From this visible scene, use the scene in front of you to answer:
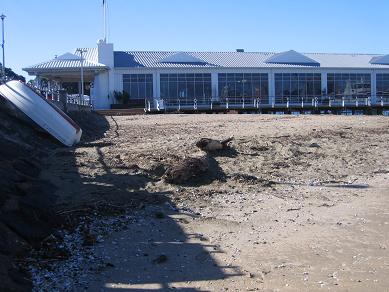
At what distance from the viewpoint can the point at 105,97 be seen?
2104 inches

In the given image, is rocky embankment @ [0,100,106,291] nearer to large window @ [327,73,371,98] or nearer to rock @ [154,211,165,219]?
rock @ [154,211,165,219]

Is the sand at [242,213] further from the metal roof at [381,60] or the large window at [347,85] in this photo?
the metal roof at [381,60]

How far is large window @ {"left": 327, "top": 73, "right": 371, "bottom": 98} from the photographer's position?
5975 centimetres

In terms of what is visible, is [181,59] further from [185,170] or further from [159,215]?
[159,215]

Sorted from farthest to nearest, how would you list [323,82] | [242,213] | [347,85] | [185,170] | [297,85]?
[347,85] → [323,82] → [297,85] → [185,170] → [242,213]

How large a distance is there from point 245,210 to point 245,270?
11.0ft

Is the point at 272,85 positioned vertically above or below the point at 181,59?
below

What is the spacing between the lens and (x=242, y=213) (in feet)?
33.0

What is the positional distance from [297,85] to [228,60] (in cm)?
770

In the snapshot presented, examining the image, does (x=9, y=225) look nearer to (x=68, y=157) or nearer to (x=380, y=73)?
(x=68, y=157)

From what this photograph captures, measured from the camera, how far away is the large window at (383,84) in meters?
61.5

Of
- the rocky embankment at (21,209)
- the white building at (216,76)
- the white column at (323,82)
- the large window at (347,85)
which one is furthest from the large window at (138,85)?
the rocky embankment at (21,209)

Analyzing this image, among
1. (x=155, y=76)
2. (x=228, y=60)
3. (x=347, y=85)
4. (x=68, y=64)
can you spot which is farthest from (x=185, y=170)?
(x=347, y=85)

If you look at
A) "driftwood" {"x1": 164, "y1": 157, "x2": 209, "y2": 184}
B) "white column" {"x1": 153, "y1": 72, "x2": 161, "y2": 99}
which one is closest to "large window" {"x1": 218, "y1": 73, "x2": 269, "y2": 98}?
"white column" {"x1": 153, "y1": 72, "x2": 161, "y2": 99}
